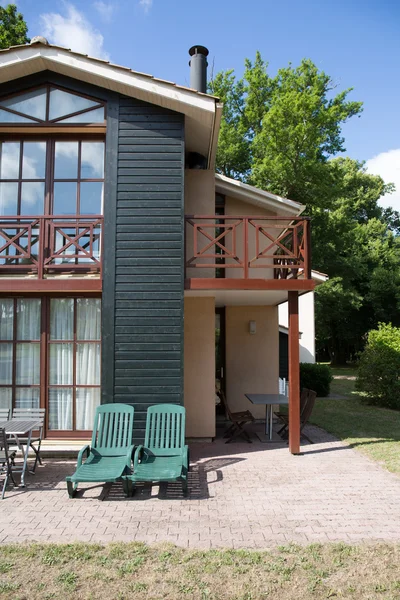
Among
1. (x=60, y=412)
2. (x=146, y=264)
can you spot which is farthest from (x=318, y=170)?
(x=60, y=412)

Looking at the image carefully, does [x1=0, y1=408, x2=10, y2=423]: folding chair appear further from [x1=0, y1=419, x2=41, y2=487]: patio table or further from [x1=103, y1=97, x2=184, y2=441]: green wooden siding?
[x1=103, y1=97, x2=184, y2=441]: green wooden siding

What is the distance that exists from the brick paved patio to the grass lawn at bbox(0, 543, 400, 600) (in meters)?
0.29

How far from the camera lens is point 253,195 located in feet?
35.0

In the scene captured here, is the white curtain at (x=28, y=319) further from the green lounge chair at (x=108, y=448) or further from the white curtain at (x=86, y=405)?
the green lounge chair at (x=108, y=448)

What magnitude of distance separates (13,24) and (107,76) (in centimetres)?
1548

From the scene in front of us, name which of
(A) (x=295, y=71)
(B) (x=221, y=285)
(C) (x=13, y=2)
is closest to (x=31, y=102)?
(B) (x=221, y=285)

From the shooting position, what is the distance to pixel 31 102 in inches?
331

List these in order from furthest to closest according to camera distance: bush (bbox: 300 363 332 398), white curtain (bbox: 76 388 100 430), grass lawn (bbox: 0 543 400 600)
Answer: bush (bbox: 300 363 332 398)
white curtain (bbox: 76 388 100 430)
grass lawn (bbox: 0 543 400 600)

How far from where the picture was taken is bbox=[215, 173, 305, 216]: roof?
1046 centimetres

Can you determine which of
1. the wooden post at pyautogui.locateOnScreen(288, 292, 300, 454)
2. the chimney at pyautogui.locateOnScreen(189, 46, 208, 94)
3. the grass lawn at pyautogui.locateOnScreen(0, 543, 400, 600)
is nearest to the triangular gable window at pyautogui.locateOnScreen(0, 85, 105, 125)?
the chimney at pyautogui.locateOnScreen(189, 46, 208, 94)

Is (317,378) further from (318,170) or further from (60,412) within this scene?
(60,412)

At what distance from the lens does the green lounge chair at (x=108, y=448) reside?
6125 millimetres

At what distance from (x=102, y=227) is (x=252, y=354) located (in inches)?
206

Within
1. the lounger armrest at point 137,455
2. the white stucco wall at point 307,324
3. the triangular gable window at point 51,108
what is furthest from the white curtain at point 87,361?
the white stucco wall at point 307,324
